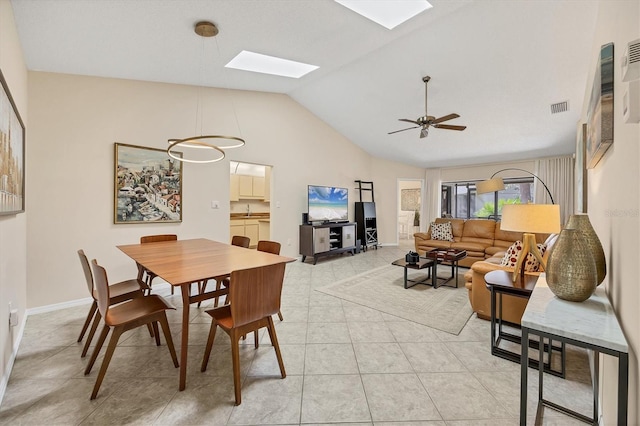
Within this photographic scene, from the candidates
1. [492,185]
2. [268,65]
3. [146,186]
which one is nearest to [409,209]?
[492,185]

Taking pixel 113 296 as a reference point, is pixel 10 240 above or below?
above

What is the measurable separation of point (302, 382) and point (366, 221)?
5.37 meters

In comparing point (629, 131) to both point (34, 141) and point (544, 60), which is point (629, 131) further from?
point (34, 141)

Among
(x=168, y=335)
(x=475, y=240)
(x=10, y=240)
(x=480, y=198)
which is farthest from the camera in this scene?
(x=480, y=198)

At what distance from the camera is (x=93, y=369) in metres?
1.91

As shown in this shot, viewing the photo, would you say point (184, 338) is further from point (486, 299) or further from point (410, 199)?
point (410, 199)

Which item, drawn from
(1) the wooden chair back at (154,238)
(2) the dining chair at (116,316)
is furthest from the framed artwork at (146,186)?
(2) the dining chair at (116,316)

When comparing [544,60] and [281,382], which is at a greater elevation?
[544,60]

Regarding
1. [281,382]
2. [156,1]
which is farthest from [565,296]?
[156,1]

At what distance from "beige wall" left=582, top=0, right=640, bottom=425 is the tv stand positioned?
168 inches

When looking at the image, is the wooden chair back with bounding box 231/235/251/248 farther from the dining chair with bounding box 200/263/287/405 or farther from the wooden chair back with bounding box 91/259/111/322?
the wooden chair back with bounding box 91/259/111/322

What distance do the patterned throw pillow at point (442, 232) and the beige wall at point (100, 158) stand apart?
3.70 meters

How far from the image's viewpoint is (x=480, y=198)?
7.76 metres

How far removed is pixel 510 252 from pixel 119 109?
4.89m
